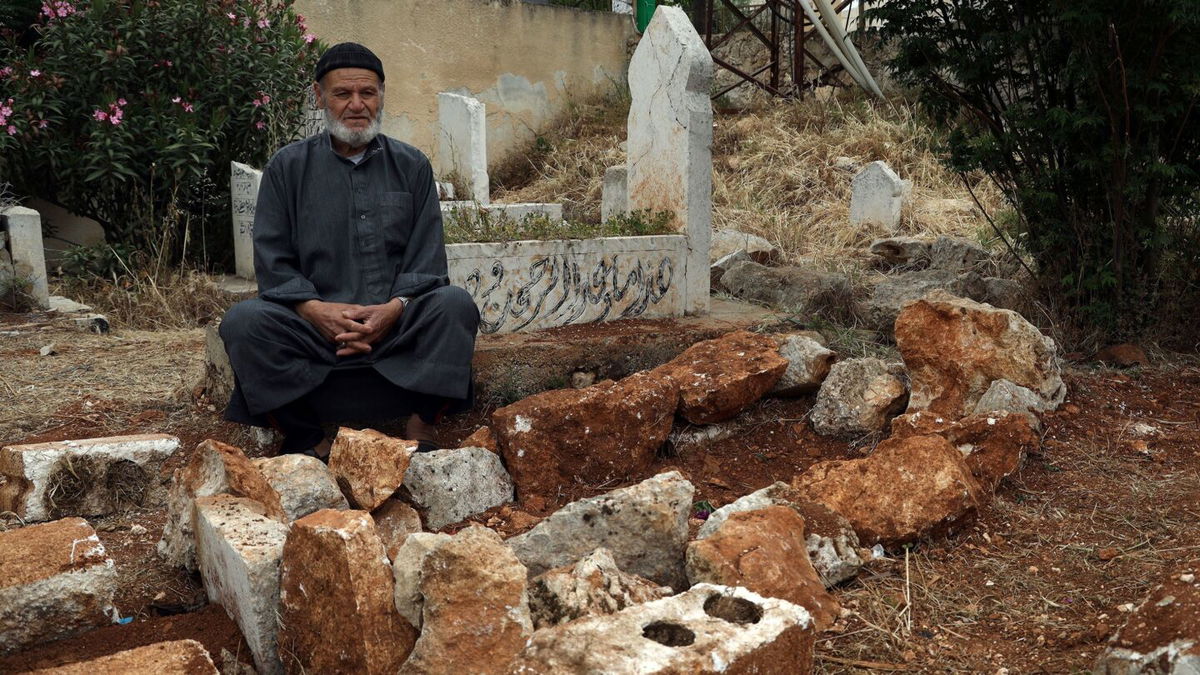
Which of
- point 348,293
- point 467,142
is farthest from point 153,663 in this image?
Result: point 467,142

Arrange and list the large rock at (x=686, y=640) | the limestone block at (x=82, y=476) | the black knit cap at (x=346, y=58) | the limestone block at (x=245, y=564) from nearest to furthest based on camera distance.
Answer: the large rock at (x=686, y=640), the limestone block at (x=245, y=564), the limestone block at (x=82, y=476), the black knit cap at (x=346, y=58)

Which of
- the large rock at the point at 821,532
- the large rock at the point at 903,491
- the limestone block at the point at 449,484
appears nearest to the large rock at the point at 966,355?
the large rock at the point at 903,491

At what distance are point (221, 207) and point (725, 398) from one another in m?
5.64

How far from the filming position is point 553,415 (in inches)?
155

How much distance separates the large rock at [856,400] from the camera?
4328mm

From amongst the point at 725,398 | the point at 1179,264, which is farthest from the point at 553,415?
the point at 1179,264

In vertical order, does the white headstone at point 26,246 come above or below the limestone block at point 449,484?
above

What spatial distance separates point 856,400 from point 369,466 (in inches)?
80.9

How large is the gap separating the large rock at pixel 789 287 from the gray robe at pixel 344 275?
2.74 metres

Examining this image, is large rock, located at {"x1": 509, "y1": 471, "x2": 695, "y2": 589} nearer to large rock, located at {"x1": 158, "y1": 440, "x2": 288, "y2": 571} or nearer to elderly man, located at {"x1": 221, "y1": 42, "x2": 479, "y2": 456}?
large rock, located at {"x1": 158, "y1": 440, "x2": 288, "y2": 571}

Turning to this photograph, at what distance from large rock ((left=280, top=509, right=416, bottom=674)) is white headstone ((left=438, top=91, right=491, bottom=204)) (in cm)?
851

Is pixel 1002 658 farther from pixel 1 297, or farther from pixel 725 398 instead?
pixel 1 297

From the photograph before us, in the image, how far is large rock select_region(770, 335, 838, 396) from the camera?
4.58m

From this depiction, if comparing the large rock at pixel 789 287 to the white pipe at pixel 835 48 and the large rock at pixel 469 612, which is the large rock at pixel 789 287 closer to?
the large rock at pixel 469 612
